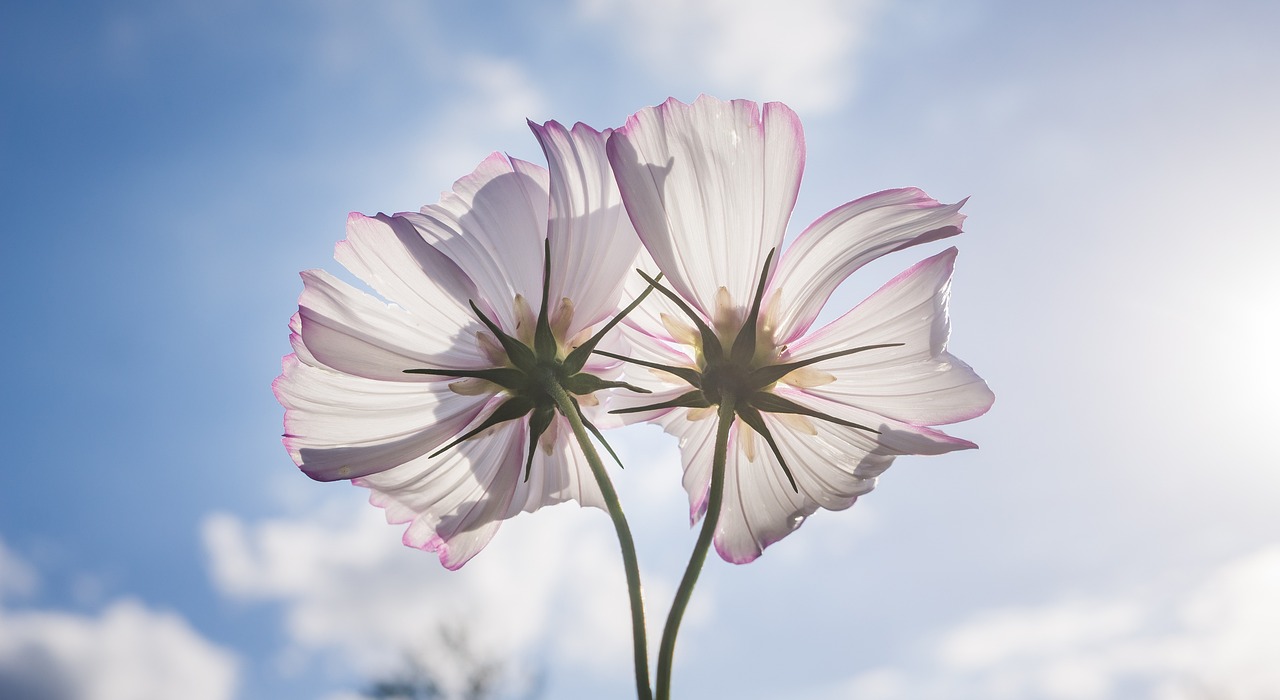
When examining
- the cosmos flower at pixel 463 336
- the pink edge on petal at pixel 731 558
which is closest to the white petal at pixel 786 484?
the pink edge on petal at pixel 731 558

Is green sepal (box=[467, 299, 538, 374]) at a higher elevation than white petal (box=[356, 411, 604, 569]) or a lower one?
higher

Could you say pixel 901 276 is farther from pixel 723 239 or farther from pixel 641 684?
pixel 641 684

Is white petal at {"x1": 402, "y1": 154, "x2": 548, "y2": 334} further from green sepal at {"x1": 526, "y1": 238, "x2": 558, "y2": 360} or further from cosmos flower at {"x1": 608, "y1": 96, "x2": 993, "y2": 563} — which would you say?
cosmos flower at {"x1": 608, "y1": 96, "x2": 993, "y2": 563}

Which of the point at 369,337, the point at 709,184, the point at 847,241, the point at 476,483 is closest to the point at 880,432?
the point at 847,241

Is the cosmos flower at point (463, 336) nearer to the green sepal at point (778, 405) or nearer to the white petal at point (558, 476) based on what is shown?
the white petal at point (558, 476)

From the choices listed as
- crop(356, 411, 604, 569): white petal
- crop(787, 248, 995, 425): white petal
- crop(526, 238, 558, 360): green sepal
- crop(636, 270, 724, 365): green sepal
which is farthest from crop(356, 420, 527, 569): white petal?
crop(787, 248, 995, 425): white petal
